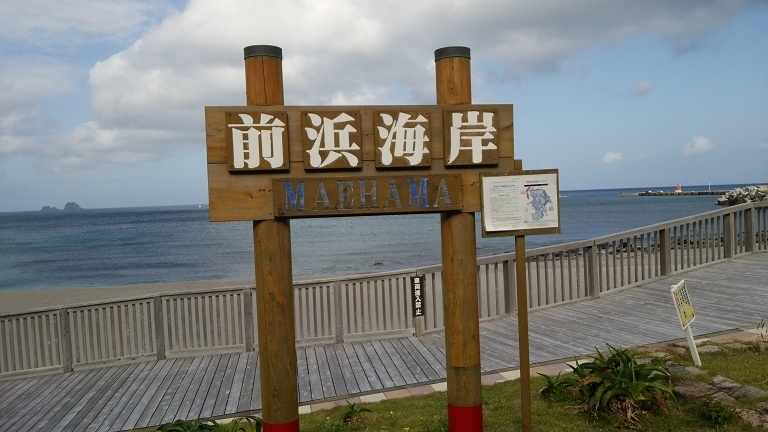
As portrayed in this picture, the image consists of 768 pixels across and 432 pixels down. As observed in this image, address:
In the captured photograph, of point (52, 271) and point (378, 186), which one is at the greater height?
point (378, 186)

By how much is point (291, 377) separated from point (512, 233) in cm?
222

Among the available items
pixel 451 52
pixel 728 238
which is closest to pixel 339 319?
pixel 451 52

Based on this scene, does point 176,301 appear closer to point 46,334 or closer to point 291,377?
point 46,334

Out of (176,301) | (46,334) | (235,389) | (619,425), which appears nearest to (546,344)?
(619,425)

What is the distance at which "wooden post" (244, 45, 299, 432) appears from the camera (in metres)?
4.30

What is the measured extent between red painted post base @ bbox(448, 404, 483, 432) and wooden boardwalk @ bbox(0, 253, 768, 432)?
1887 millimetres

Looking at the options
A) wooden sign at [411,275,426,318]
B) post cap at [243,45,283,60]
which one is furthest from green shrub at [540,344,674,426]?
post cap at [243,45,283,60]

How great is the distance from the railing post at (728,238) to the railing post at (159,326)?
11783 millimetres

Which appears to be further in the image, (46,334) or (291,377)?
(46,334)

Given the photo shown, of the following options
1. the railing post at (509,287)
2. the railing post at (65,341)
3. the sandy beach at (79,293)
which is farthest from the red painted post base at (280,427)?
the sandy beach at (79,293)

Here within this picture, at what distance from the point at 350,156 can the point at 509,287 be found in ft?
18.7

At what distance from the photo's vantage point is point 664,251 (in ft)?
36.5

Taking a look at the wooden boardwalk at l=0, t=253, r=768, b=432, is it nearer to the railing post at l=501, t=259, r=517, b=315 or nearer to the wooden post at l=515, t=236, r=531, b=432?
the railing post at l=501, t=259, r=517, b=315

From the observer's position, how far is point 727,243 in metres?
12.5
